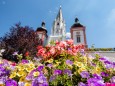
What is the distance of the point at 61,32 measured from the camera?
73.0m

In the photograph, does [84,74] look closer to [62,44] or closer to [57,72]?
[57,72]

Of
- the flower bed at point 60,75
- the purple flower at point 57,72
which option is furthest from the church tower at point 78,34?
the purple flower at point 57,72

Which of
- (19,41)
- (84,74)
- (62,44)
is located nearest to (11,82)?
(84,74)

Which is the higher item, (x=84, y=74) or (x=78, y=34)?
(x=78, y=34)

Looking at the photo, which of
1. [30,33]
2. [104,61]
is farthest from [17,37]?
[104,61]

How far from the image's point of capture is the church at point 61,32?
55.2 m

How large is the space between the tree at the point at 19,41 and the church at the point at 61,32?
3024 centimetres

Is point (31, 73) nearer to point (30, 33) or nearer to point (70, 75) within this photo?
point (70, 75)

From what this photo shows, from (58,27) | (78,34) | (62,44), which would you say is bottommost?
(62,44)

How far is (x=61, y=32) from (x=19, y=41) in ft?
198

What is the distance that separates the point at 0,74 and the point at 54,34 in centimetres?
6967

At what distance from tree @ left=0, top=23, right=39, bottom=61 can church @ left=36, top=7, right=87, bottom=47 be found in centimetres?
3024

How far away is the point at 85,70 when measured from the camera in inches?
111

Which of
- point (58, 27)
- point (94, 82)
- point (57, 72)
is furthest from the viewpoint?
point (58, 27)
